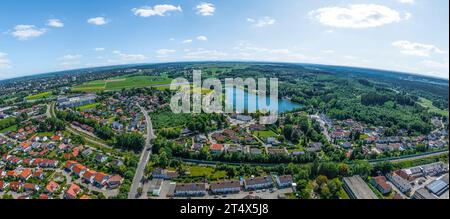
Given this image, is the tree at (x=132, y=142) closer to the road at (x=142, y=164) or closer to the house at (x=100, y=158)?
the road at (x=142, y=164)

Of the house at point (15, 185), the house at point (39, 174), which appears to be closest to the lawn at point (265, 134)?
the house at point (39, 174)

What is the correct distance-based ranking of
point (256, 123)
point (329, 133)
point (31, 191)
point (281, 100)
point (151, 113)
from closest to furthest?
point (31, 191) → point (329, 133) → point (256, 123) → point (151, 113) → point (281, 100)

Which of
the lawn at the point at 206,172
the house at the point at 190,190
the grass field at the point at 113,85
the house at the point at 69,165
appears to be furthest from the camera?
the grass field at the point at 113,85

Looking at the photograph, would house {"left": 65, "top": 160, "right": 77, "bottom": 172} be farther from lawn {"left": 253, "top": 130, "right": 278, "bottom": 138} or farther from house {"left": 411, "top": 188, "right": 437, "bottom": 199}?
house {"left": 411, "top": 188, "right": 437, "bottom": 199}

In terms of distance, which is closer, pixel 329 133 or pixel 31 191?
pixel 31 191

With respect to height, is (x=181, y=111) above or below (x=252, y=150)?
above
